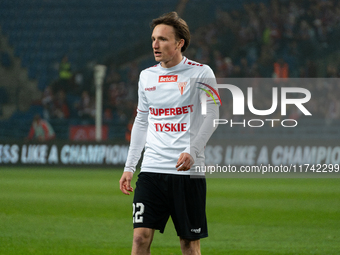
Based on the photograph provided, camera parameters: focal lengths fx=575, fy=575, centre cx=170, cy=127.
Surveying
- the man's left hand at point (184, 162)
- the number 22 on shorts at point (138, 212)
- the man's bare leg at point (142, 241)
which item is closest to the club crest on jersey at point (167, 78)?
the man's left hand at point (184, 162)

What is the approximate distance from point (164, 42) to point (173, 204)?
103 centimetres

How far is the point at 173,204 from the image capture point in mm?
3631

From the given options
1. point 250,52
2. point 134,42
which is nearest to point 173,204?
point 250,52

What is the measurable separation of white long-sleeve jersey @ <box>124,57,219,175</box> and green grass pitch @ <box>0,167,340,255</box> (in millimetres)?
2298

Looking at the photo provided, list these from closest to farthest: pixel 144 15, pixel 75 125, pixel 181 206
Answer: pixel 181 206, pixel 75 125, pixel 144 15

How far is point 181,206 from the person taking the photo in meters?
3.59

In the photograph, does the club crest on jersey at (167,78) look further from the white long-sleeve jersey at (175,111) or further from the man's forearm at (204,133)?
the man's forearm at (204,133)

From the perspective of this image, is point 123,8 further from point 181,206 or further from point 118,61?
point 181,206

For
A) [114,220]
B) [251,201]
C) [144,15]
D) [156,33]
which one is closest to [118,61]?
[144,15]

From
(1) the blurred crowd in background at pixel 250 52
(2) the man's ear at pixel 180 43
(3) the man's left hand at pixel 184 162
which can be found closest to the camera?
(3) the man's left hand at pixel 184 162

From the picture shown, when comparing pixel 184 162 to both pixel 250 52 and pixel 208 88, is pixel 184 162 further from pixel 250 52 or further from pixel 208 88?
pixel 250 52

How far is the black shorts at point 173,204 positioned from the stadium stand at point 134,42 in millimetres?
13510

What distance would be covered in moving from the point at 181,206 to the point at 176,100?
0.67 meters

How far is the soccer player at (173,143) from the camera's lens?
3.60 metres
